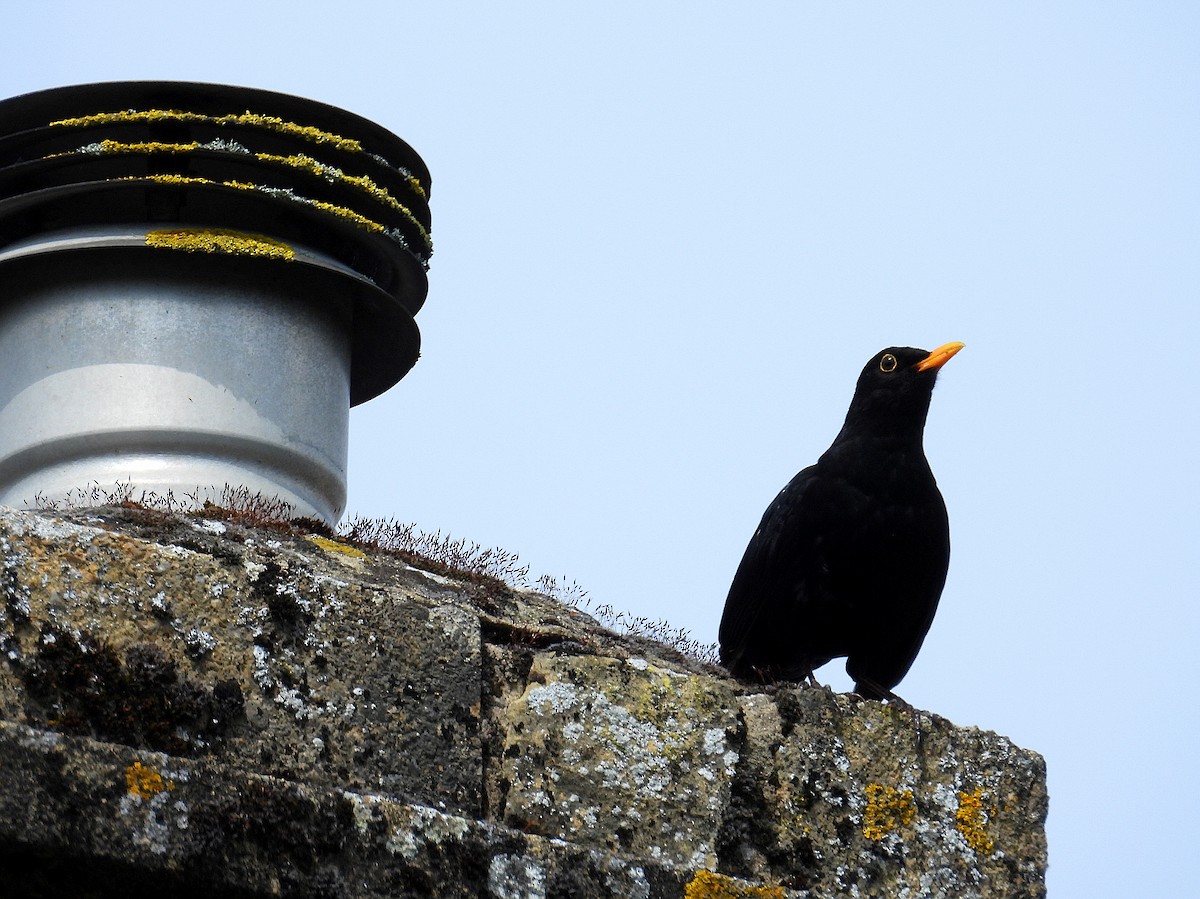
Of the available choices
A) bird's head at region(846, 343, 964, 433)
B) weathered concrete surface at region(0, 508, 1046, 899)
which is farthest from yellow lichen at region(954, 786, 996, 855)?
bird's head at region(846, 343, 964, 433)

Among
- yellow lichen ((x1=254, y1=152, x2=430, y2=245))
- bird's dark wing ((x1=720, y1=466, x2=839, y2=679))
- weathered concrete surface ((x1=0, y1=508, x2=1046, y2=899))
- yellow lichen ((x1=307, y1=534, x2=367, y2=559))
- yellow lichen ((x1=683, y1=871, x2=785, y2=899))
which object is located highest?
yellow lichen ((x1=254, y1=152, x2=430, y2=245))

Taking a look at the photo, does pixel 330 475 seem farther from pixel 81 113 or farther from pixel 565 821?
pixel 565 821

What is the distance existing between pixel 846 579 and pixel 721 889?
2.58m

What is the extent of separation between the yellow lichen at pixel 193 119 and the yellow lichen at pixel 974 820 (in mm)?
3032

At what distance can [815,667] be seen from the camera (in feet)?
18.3

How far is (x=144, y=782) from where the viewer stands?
8.13 feet

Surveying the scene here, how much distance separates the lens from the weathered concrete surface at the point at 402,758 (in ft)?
8.18

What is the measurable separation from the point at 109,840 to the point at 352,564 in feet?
5.14

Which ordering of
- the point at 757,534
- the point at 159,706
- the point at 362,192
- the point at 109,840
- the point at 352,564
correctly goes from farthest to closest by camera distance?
1. the point at 757,534
2. the point at 362,192
3. the point at 352,564
4. the point at 159,706
5. the point at 109,840

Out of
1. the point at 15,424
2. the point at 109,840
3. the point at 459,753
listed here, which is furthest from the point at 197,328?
the point at 109,840

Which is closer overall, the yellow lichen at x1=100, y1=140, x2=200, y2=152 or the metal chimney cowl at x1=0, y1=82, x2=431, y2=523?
the metal chimney cowl at x1=0, y1=82, x2=431, y2=523

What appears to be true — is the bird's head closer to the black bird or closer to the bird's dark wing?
the black bird

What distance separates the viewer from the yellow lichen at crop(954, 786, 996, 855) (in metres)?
3.26

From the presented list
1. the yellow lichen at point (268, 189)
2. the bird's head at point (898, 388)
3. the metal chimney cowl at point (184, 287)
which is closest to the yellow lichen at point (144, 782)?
the metal chimney cowl at point (184, 287)
